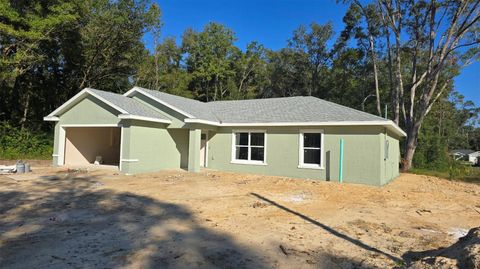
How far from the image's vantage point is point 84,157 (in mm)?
19578

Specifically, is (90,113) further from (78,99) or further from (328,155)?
(328,155)

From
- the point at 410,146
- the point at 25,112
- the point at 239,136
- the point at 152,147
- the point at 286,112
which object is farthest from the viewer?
the point at 25,112

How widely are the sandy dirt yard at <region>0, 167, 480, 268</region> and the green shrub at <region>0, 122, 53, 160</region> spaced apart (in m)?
9.32

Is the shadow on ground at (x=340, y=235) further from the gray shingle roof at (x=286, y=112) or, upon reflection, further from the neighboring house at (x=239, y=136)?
the gray shingle roof at (x=286, y=112)

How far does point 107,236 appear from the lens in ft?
19.6

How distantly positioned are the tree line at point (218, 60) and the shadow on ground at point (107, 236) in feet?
52.9

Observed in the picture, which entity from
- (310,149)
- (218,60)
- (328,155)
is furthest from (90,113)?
(218,60)

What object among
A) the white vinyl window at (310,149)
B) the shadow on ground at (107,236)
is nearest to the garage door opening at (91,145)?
the shadow on ground at (107,236)

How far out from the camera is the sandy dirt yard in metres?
5.00

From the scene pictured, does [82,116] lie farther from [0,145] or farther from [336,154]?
[336,154]

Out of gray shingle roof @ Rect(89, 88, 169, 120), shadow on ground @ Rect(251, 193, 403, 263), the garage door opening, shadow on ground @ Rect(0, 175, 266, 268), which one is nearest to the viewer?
shadow on ground @ Rect(0, 175, 266, 268)

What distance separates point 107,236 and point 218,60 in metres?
37.4

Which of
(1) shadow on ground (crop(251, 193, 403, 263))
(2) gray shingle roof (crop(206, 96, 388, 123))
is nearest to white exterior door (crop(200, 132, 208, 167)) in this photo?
(2) gray shingle roof (crop(206, 96, 388, 123))

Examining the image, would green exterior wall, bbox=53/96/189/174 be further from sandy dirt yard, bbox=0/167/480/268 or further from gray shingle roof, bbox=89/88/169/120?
sandy dirt yard, bbox=0/167/480/268
